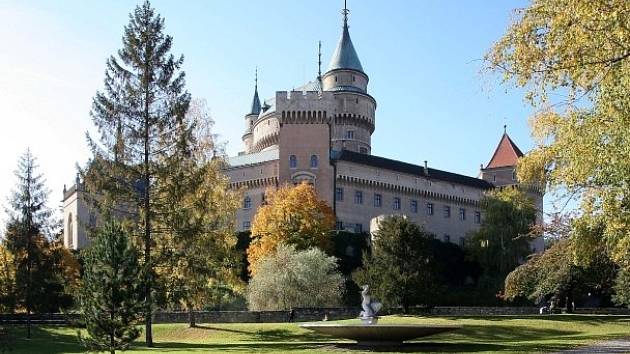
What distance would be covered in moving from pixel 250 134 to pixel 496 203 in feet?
132

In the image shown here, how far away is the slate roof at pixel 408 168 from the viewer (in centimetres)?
7200

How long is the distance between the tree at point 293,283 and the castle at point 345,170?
11.0m

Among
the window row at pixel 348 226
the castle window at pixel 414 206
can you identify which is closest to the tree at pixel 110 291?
the window row at pixel 348 226

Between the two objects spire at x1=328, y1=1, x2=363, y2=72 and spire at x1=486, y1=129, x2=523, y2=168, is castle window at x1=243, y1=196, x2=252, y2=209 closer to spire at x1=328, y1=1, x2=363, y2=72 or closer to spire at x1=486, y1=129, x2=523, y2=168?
spire at x1=328, y1=1, x2=363, y2=72

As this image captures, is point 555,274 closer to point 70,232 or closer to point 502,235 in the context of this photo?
point 502,235

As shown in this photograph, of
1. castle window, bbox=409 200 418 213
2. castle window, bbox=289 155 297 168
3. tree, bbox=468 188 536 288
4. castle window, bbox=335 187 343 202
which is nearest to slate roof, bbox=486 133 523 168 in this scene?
castle window, bbox=409 200 418 213

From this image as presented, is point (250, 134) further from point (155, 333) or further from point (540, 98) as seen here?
point (540, 98)

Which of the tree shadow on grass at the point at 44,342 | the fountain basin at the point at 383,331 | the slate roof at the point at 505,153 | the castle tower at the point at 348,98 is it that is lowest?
the tree shadow on grass at the point at 44,342

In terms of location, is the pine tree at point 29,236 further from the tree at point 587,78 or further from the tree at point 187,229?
the tree at point 587,78

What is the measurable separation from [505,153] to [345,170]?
2651 centimetres

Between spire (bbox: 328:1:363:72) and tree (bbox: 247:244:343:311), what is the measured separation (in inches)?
1548

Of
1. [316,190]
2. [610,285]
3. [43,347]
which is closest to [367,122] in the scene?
[316,190]

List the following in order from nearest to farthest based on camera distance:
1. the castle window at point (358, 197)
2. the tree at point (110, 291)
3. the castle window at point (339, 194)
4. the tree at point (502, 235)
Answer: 1. the tree at point (110, 291)
2. the tree at point (502, 235)
3. the castle window at point (339, 194)
4. the castle window at point (358, 197)

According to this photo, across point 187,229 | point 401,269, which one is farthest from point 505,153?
point 187,229
